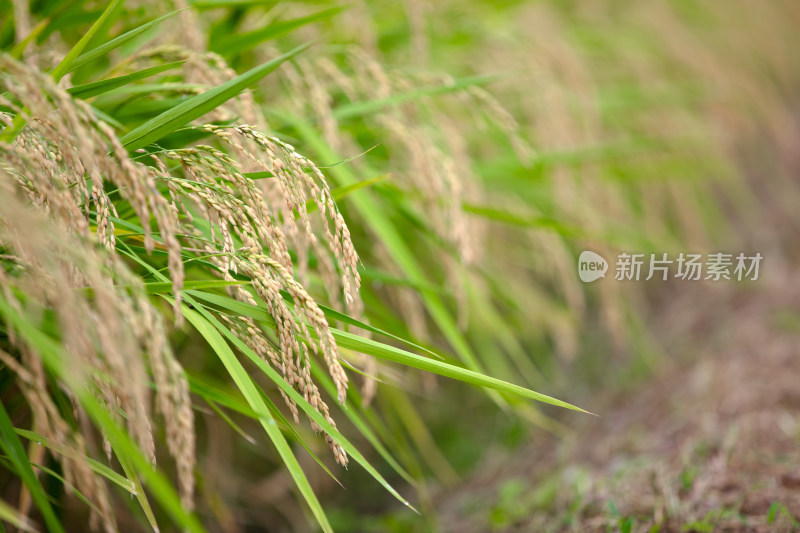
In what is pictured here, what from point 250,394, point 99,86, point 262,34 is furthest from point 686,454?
point 99,86

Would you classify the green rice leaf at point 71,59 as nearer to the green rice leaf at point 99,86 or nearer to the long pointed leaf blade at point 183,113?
the green rice leaf at point 99,86

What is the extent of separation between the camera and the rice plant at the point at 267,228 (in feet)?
2.25

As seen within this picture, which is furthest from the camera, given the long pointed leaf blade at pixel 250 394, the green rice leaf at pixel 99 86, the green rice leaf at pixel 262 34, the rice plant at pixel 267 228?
the green rice leaf at pixel 262 34

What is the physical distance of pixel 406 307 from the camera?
1.59 m

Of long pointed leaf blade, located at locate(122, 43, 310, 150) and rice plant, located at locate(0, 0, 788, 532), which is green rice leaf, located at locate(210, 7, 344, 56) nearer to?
rice plant, located at locate(0, 0, 788, 532)

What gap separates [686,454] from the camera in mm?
1520

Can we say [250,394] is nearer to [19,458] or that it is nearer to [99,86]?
[19,458]

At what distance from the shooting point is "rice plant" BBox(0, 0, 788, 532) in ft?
2.25

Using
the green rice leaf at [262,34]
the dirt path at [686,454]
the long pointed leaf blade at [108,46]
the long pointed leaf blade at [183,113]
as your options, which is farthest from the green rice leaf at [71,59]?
the dirt path at [686,454]

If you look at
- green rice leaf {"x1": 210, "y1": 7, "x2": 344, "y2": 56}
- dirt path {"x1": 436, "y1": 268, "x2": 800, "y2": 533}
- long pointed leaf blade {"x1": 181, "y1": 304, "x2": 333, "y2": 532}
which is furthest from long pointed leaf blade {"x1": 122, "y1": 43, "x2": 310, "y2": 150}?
dirt path {"x1": 436, "y1": 268, "x2": 800, "y2": 533}

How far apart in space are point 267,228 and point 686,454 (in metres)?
1.24

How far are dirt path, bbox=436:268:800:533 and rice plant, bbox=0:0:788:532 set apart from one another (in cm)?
18

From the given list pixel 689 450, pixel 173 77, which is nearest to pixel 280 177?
pixel 173 77

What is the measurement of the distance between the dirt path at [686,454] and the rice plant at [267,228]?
179mm
